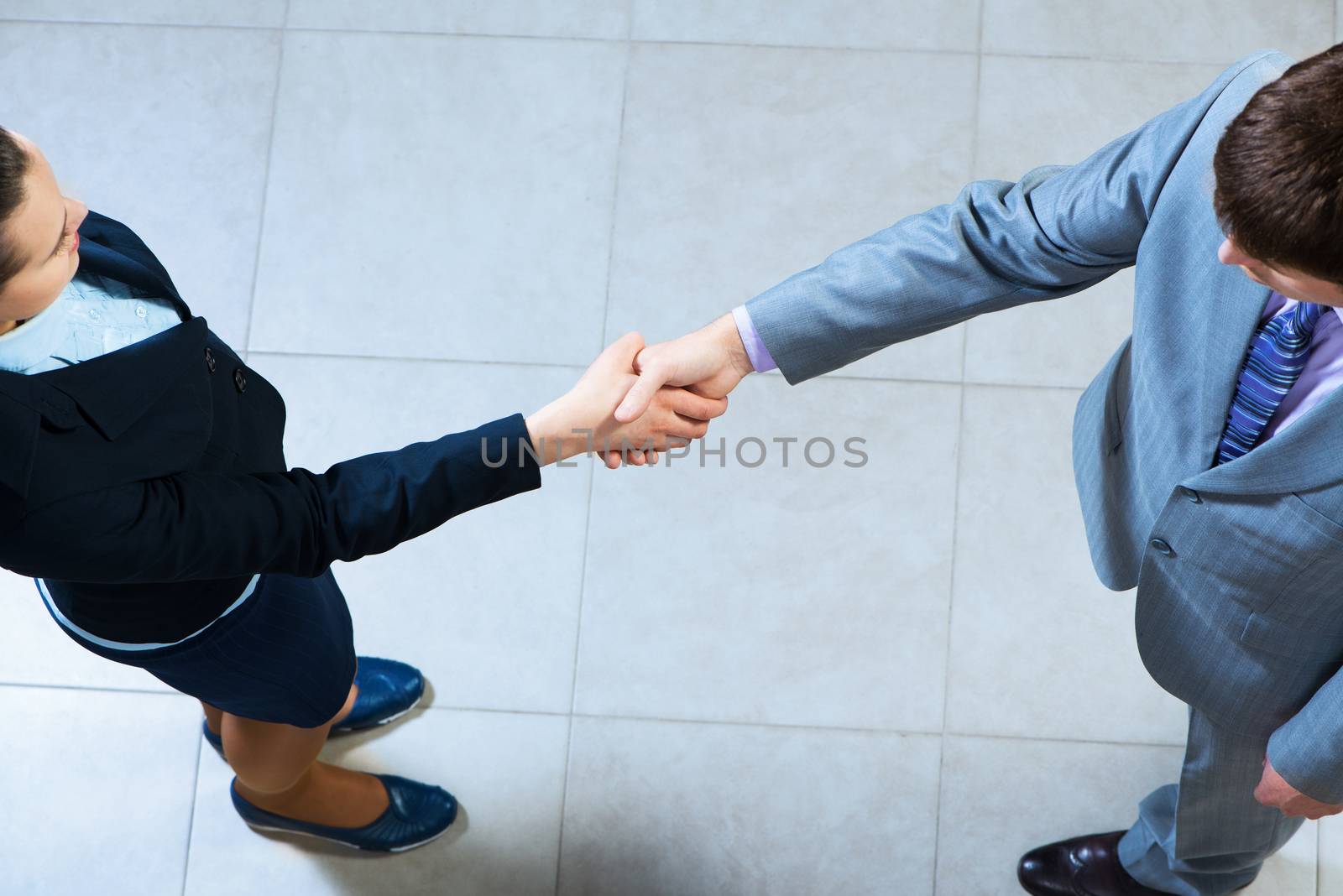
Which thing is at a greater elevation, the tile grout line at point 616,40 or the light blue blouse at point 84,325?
the tile grout line at point 616,40

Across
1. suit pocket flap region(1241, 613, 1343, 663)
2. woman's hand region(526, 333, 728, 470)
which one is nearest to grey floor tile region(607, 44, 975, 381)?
woman's hand region(526, 333, 728, 470)

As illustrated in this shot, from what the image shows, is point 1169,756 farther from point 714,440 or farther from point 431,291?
point 431,291

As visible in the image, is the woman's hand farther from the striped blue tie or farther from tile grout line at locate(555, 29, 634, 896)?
the striped blue tie

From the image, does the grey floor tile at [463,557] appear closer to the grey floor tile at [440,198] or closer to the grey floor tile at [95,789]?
the grey floor tile at [440,198]

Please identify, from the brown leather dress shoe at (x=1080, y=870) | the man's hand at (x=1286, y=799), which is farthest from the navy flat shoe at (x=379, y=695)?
the man's hand at (x=1286, y=799)

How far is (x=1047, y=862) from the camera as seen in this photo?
1.93m

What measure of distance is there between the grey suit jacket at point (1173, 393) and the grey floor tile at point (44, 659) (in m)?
1.42

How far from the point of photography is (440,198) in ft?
7.64

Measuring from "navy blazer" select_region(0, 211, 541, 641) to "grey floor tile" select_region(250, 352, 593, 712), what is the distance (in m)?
0.72

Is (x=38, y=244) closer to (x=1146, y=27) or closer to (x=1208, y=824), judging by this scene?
(x=1208, y=824)

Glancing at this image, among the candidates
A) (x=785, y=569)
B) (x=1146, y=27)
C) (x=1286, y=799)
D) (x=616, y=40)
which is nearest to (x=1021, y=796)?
(x=785, y=569)

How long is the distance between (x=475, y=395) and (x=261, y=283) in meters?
0.51

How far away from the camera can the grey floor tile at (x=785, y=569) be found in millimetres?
2041

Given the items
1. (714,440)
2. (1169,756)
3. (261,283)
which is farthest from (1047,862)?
(261,283)
